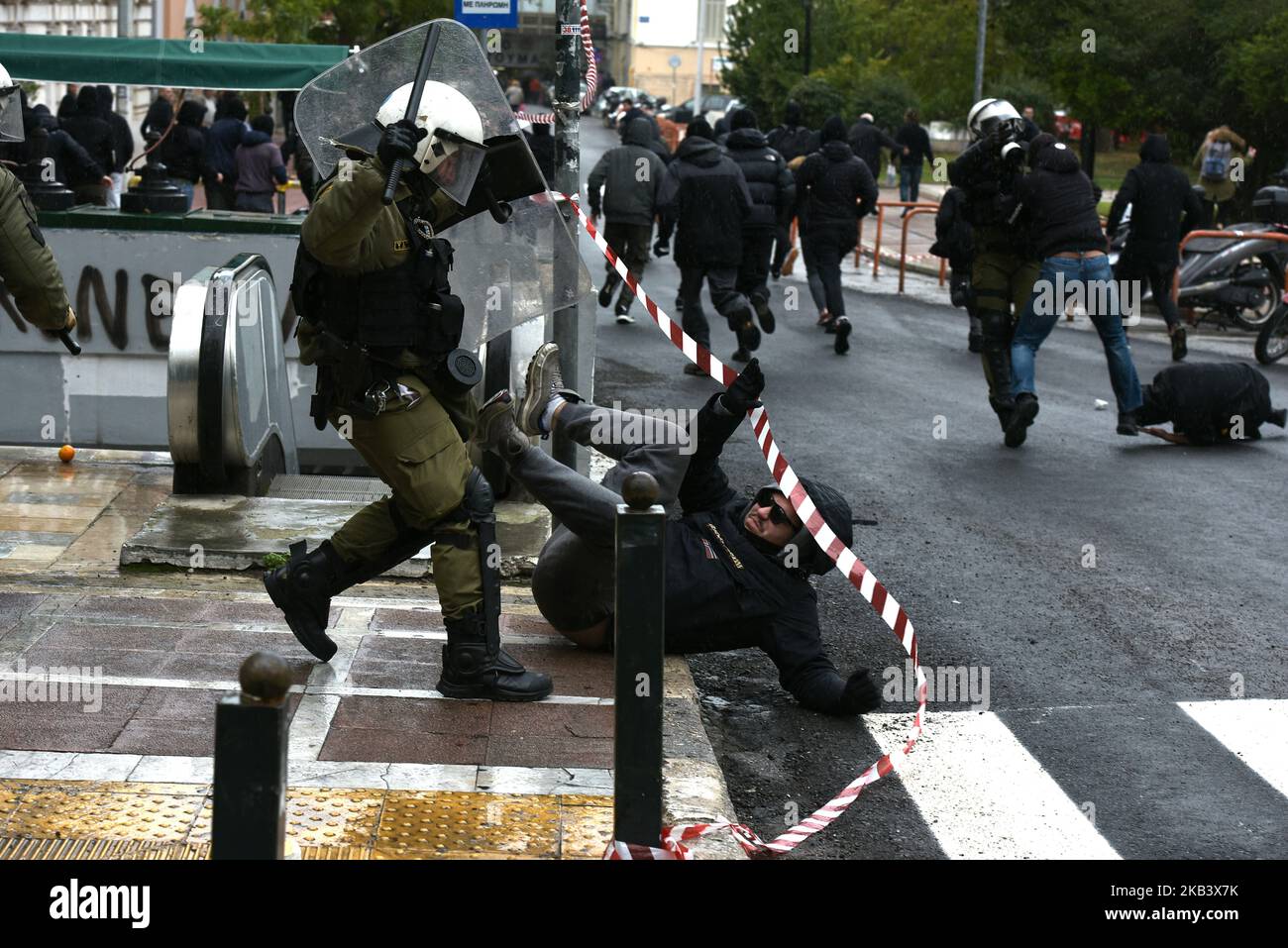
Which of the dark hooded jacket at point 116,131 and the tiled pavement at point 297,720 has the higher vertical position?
the dark hooded jacket at point 116,131

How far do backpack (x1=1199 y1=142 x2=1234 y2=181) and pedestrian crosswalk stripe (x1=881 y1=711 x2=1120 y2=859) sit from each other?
16.9 meters

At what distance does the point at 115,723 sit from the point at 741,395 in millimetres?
2265

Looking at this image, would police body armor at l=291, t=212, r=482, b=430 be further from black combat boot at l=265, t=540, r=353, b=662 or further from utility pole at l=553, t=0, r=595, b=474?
utility pole at l=553, t=0, r=595, b=474

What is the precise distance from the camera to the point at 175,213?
10.6 meters

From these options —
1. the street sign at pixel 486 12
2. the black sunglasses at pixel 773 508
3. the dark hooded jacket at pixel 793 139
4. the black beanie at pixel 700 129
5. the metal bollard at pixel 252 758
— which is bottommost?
the black sunglasses at pixel 773 508

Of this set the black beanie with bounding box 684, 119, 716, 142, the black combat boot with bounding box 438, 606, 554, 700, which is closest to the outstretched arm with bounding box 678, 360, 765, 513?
the black combat boot with bounding box 438, 606, 554, 700

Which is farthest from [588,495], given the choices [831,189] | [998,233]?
[831,189]

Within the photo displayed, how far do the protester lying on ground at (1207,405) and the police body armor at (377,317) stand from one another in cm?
651

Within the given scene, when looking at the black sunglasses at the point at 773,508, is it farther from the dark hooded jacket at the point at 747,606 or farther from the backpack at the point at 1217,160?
the backpack at the point at 1217,160

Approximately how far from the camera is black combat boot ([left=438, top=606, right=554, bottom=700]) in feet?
17.7

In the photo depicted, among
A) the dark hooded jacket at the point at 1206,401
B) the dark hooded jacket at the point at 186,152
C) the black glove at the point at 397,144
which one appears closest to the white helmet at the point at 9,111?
the black glove at the point at 397,144

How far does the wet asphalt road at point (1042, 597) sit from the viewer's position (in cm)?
525
